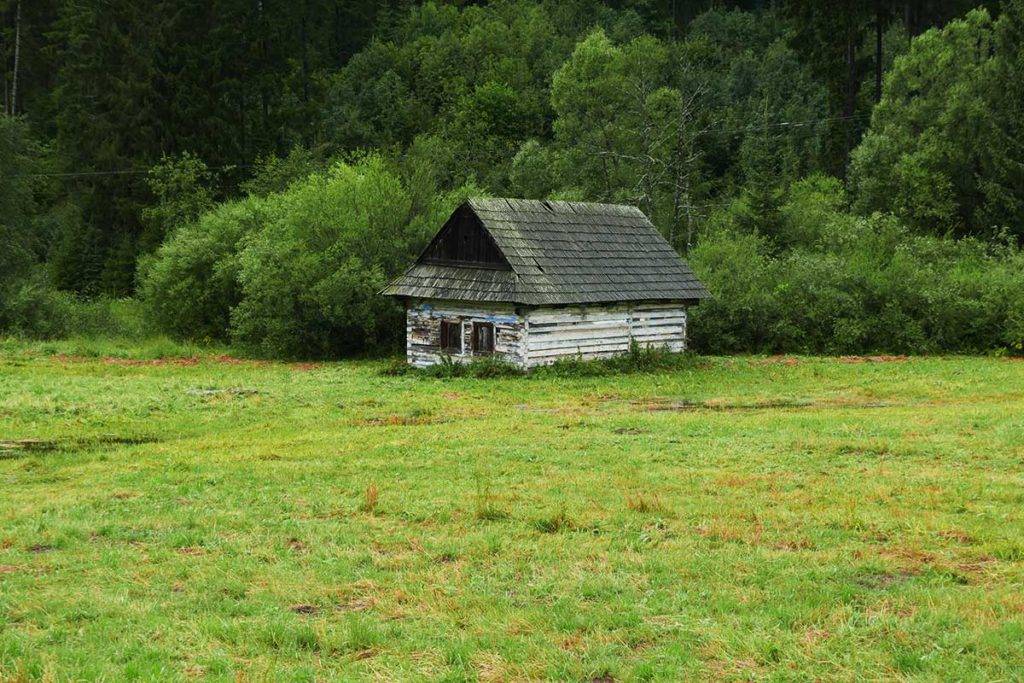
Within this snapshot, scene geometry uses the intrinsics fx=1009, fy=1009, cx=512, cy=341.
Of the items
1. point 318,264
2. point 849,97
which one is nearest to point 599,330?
point 318,264

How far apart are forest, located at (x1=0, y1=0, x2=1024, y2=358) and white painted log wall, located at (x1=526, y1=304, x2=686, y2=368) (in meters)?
→ 3.76

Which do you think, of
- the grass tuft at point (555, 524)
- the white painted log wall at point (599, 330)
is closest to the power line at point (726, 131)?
the white painted log wall at point (599, 330)

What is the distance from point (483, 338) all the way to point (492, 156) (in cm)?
3487

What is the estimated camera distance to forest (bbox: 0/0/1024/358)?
4031 centimetres

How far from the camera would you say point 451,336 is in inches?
1357

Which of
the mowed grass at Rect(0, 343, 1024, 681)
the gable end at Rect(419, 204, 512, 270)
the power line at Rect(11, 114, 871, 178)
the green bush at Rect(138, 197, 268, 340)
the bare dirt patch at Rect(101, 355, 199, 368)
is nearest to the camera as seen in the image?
the mowed grass at Rect(0, 343, 1024, 681)

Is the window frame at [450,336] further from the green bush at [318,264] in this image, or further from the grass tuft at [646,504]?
the grass tuft at [646,504]

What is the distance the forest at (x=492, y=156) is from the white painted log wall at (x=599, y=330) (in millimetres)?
3756

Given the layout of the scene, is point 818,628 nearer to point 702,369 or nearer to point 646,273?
point 702,369

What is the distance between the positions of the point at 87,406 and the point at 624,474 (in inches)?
593

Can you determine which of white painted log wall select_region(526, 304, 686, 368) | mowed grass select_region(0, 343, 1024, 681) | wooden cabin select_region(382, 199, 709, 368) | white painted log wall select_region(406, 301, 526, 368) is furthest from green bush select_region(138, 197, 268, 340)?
mowed grass select_region(0, 343, 1024, 681)

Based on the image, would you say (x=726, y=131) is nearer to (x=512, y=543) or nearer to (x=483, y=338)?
(x=483, y=338)

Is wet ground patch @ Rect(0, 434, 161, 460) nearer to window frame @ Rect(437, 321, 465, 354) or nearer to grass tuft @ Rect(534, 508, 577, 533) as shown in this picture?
grass tuft @ Rect(534, 508, 577, 533)

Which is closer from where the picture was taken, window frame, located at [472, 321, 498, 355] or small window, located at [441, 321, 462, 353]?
window frame, located at [472, 321, 498, 355]
